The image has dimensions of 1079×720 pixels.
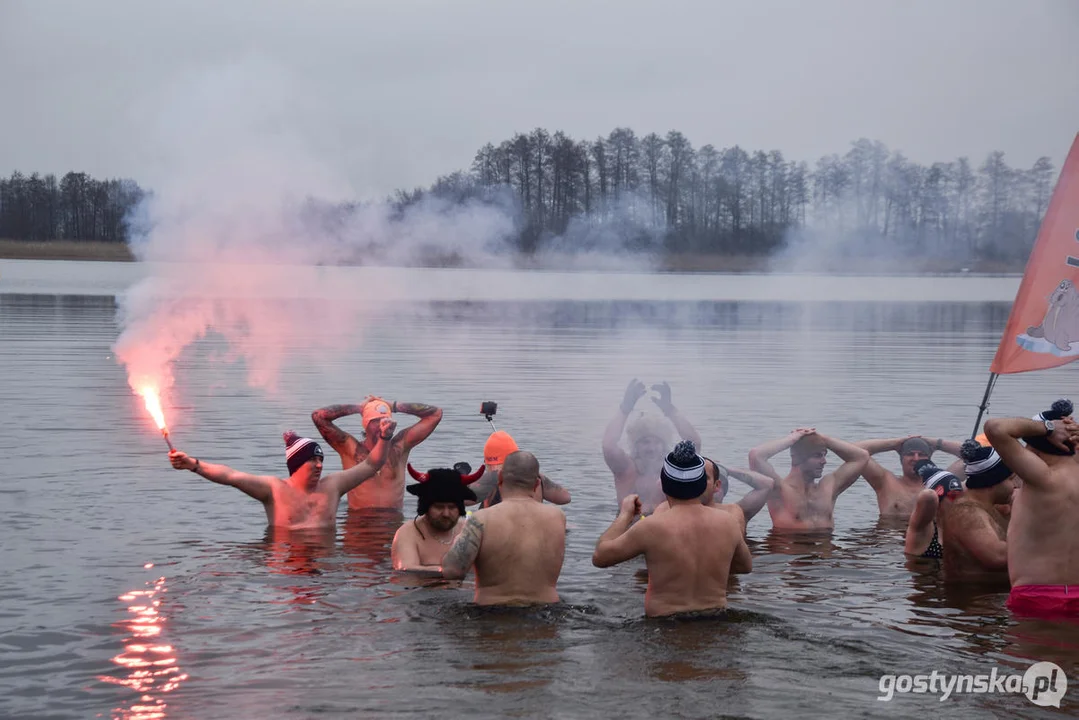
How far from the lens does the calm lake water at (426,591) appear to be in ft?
28.1

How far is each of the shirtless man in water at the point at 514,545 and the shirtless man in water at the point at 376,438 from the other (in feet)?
13.8

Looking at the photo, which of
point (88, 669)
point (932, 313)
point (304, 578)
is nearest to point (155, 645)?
point (88, 669)

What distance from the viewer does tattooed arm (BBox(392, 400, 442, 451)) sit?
14.4 meters

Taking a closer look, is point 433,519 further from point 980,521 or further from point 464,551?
point 980,521

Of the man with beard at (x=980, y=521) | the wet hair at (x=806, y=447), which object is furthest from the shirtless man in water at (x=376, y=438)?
the man with beard at (x=980, y=521)

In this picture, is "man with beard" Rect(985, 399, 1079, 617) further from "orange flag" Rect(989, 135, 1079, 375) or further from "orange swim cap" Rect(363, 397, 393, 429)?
"orange swim cap" Rect(363, 397, 393, 429)

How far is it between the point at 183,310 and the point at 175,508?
31.1 meters

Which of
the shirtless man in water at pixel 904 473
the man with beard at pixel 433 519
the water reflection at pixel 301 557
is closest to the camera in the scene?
the man with beard at pixel 433 519

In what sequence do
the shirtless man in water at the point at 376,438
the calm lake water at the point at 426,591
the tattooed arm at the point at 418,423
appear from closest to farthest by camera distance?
the calm lake water at the point at 426,591 → the shirtless man in water at the point at 376,438 → the tattooed arm at the point at 418,423

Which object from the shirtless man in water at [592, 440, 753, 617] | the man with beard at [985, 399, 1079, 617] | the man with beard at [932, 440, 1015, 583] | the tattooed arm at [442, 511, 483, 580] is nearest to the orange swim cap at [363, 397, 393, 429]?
the tattooed arm at [442, 511, 483, 580]

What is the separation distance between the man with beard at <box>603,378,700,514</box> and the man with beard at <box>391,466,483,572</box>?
3119 millimetres

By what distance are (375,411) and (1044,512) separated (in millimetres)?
7262

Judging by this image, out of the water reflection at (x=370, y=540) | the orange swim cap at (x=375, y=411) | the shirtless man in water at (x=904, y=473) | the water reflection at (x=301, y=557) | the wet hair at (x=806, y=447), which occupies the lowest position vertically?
the water reflection at (x=370, y=540)

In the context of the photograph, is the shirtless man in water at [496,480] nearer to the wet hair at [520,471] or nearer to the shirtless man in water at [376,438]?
the shirtless man in water at [376,438]
